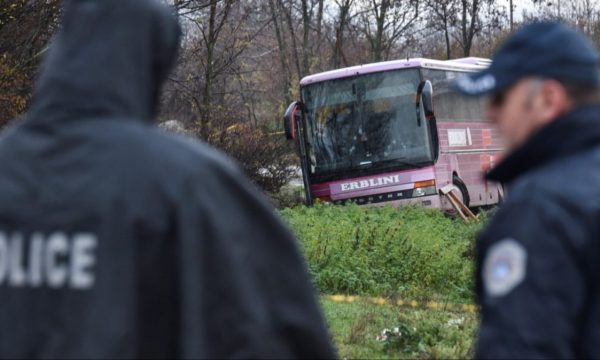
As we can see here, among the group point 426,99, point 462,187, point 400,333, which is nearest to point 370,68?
point 426,99

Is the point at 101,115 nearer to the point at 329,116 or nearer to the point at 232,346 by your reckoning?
the point at 232,346

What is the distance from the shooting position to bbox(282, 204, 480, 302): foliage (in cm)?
1262

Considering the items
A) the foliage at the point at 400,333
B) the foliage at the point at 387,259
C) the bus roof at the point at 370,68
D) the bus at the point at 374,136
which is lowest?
the foliage at the point at 400,333

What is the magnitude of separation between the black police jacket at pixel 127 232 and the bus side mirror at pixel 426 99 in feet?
68.5

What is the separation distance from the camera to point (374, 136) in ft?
81.3

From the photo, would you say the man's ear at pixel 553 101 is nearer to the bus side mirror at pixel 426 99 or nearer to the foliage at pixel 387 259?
the foliage at pixel 387 259

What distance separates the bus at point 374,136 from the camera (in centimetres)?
2409

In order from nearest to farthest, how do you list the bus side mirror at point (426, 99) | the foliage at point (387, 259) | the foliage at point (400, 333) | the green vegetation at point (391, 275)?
the foliage at point (400, 333) → the green vegetation at point (391, 275) → the foliage at point (387, 259) → the bus side mirror at point (426, 99)

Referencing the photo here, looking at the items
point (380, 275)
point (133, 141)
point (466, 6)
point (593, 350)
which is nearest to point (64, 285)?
point (133, 141)

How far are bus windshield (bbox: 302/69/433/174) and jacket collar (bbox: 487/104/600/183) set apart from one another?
21.2m

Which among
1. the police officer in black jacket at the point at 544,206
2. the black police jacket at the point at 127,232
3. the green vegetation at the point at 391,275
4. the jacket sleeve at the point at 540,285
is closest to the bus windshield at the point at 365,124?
the green vegetation at the point at 391,275

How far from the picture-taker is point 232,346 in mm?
2885

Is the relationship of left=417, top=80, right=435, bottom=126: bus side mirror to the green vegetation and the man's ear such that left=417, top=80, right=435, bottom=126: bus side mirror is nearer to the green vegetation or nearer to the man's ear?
the green vegetation

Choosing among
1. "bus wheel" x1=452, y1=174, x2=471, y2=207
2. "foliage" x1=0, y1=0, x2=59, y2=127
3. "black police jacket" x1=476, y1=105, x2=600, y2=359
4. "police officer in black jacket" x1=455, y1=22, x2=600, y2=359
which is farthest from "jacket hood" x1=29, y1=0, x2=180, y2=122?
"bus wheel" x1=452, y1=174, x2=471, y2=207
